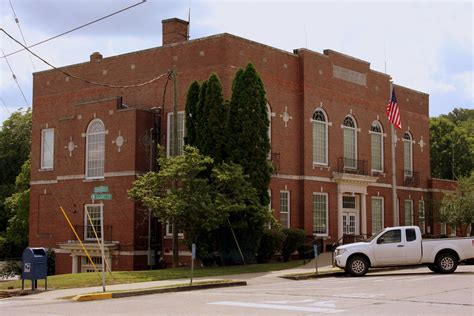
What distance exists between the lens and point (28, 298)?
62.1 ft

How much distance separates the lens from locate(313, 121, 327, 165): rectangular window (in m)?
38.3

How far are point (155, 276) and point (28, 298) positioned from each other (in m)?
6.17

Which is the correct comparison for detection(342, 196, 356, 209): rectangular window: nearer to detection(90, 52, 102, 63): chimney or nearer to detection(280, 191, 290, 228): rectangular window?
detection(280, 191, 290, 228): rectangular window

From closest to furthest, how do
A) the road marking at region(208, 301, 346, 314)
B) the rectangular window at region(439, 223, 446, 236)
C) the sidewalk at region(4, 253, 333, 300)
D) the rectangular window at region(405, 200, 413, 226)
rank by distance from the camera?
the road marking at region(208, 301, 346, 314) < the sidewalk at region(4, 253, 333, 300) < the rectangular window at region(405, 200, 413, 226) < the rectangular window at region(439, 223, 446, 236)

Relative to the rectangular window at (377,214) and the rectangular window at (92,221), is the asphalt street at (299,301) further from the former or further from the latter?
the rectangular window at (377,214)

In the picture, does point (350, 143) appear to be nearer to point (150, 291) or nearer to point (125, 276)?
point (125, 276)

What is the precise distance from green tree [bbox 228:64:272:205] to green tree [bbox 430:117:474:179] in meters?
38.0

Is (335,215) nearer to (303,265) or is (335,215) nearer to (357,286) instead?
(303,265)

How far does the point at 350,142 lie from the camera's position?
134ft

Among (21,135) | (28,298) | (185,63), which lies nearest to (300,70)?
(185,63)

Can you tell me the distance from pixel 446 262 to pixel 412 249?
1.29 metres

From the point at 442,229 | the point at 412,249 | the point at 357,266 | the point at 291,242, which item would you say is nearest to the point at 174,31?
the point at 291,242

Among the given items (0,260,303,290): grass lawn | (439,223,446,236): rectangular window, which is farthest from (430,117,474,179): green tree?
(0,260,303,290): grass lawn

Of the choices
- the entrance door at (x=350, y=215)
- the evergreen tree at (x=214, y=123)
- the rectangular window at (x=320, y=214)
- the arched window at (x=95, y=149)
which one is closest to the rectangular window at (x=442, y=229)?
the entrance door at (x=350, y=215)
